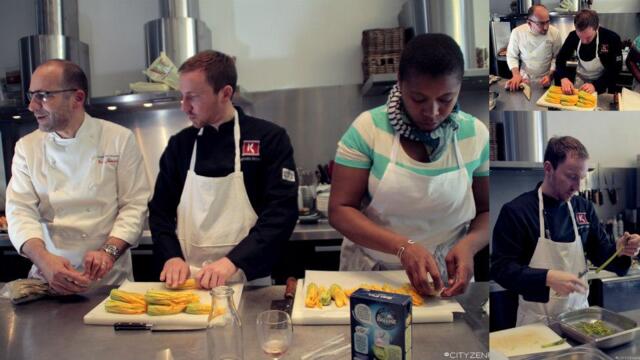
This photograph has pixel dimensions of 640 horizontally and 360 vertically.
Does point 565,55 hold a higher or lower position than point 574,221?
higher

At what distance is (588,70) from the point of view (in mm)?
373

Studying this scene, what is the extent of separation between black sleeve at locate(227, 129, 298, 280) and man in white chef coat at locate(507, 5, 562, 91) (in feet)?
2.74

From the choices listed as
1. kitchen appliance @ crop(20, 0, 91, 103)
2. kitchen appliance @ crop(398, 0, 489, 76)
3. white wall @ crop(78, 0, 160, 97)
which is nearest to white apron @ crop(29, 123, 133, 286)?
kitchen appliance @ crop(20, 0, 91, 103)

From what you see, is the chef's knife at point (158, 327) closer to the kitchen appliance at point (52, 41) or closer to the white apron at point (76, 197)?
the white apron at point (76, 197)

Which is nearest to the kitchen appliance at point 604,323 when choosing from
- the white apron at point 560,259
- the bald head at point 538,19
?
the white apron at point 560,259

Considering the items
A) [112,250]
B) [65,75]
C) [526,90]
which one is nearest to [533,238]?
[526,90]

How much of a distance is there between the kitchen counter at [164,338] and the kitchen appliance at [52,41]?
1611 mm

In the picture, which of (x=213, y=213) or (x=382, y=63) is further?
(x=382, y=63)

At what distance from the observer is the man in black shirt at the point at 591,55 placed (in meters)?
0.37

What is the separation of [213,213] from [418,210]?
1.78ft

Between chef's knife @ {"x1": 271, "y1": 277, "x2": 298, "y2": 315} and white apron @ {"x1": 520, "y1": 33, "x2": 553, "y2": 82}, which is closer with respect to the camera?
white apron @ {"x1": 520, "y1": 33, "x2": 553, "y2": 82}

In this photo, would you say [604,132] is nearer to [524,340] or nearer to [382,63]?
[524,340]

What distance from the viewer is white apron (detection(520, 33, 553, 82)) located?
0.39 metres

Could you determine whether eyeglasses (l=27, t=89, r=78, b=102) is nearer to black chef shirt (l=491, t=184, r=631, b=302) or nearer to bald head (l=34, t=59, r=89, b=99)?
bald head (l=34, t=59, r=89, b=99)
